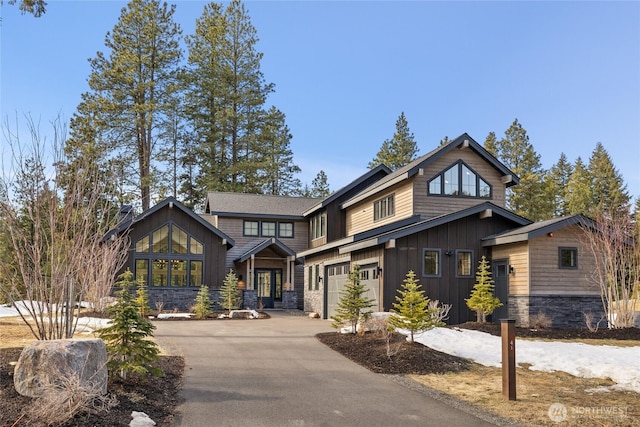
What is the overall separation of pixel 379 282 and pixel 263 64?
30.7 m

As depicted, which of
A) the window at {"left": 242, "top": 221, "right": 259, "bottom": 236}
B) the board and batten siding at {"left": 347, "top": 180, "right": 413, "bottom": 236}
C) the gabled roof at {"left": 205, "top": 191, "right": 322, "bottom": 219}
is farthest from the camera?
the window at {"left": 242, "top": 221, "right": 259, "bottom": 236}

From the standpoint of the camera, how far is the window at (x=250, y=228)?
30.7m

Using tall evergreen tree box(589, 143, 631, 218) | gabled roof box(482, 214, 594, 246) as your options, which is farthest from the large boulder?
tall evergreen tree box(589, 143, 631, 218)

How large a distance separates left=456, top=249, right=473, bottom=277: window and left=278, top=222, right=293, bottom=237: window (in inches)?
556

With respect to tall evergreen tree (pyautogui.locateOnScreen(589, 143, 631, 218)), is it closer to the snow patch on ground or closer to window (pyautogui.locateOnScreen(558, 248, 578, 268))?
window (pyautogui.locateOnScreen(558, 248, 578, 268))

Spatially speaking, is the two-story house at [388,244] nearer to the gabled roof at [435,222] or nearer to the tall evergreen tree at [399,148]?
the gabled roof at [435,222]

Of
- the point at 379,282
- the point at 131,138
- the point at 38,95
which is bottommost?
the point at 379,282

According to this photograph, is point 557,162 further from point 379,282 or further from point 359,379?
point 359,379

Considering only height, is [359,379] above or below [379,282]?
below

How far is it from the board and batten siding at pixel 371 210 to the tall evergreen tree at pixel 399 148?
1861cm

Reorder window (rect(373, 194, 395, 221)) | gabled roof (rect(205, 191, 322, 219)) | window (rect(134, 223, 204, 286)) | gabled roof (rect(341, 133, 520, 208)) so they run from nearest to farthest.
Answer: gabled roof (rect(341, 133, 520, 208)) → window (rect(373, 194, 395, 221)) → window (rect(134, 223, 204, 286)) → gabled roof (rect(205, 191, 322, 219))

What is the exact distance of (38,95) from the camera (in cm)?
936

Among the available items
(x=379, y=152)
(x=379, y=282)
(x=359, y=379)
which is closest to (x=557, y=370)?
(x=359, y=379)

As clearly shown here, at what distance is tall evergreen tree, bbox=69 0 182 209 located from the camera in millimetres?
36938
